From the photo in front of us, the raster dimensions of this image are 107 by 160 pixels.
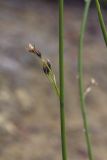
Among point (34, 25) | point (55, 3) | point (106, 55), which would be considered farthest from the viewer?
point (55, 3)

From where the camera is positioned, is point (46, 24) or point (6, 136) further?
point (46, 24)

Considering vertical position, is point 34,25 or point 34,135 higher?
point 34,25

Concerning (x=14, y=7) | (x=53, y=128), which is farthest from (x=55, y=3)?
(x=53, y=128)

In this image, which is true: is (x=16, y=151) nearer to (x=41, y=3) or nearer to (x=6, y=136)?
(x=6, y=136)

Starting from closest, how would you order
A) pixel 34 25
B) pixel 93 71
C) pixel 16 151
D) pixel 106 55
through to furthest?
pixel 16 151 → pixel 93 71 → pixel 106 55 → pixel 34 25

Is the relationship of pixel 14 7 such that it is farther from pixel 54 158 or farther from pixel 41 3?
pixel 54 158

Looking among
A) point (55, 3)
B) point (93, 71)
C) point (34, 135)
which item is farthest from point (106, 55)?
point (34, 135)
